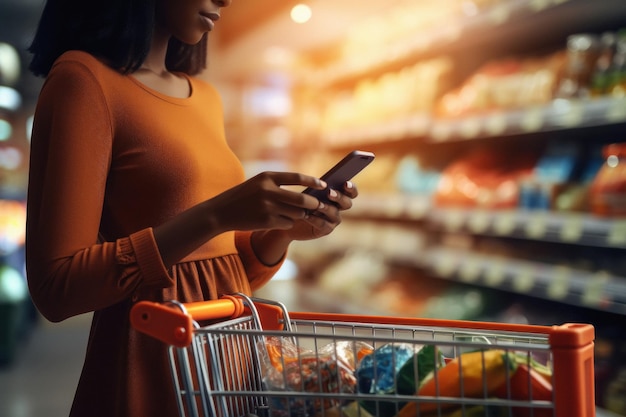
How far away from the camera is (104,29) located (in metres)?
1.14

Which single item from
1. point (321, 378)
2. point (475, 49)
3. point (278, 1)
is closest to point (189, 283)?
point (321, 378)

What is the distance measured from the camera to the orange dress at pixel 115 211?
1004mm

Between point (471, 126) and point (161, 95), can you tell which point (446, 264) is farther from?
point (161, 95)

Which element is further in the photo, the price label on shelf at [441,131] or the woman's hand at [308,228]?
the price label on shelf at [441,131]

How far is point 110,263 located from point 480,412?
57cm

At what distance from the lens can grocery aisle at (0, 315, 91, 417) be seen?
135 inches

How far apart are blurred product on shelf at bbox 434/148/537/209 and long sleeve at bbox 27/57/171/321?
2.27m

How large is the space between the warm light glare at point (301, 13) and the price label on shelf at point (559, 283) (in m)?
2.50

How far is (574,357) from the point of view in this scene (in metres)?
0.82

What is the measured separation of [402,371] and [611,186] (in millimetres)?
1822

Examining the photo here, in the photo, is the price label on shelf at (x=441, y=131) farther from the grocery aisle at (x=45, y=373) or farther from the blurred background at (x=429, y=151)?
the grocery aisle at (x=45, y=373)

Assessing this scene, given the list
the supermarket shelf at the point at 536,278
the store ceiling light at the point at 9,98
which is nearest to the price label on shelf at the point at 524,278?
the supermarket shelf at the point at 536,278

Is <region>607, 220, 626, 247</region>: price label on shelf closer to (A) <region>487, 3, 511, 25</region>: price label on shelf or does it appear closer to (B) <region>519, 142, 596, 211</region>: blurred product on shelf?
(B) <region>519, 142, 596, 211</region>: blurred product on shelf

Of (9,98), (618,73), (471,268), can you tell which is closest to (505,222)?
(471,268)
